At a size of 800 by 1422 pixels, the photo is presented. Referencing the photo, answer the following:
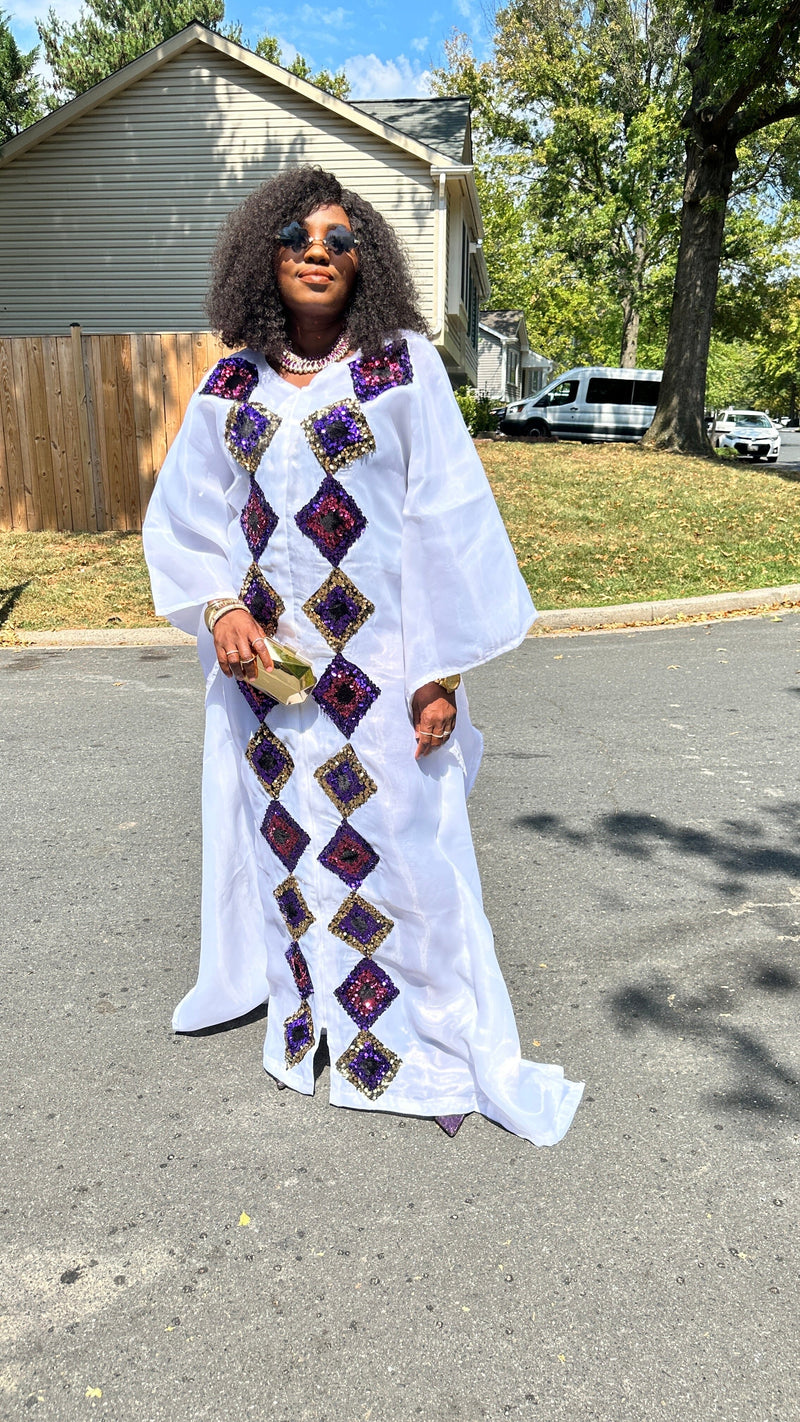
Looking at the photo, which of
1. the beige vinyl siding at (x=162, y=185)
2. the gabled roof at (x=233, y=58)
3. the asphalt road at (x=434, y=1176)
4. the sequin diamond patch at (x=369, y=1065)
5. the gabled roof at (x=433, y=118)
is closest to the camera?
the asphalt road at (x=434, y=1176)

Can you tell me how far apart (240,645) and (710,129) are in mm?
16583

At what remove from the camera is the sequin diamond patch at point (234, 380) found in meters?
2.44

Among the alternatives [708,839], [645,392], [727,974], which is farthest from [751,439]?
[727,974]

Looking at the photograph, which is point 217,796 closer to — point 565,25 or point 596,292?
point 565,25

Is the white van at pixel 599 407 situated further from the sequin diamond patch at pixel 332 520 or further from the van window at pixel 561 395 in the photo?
the sequin diamond patch at pixel 332 520

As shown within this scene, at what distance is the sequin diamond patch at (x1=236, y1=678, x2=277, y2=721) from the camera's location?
252 centimetres

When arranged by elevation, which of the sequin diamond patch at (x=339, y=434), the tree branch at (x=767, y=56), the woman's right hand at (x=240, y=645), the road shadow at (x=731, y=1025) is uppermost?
the tree branch at (x=767, y=56)

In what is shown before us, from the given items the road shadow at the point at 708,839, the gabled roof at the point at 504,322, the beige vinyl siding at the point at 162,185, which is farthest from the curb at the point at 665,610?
the gabled roof at the point at 504,322

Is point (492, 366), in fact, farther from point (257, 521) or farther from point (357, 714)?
point (357, 714)

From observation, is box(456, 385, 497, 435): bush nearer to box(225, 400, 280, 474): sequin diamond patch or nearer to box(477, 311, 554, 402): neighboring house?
box(225, 400, 280, 474): sequin diamond patch

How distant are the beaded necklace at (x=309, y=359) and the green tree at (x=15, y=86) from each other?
79.6 ft

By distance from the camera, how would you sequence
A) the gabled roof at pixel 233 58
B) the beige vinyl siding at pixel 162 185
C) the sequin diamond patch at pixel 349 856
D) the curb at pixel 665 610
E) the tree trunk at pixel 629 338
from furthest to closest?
the tree trunk at pixel 629 338
the beige vinyl siding at pixel 162 185
the gabled roof at pixel 233 58
the curb at pixel 665 610
the sequin diamond patch at pixel 349 856

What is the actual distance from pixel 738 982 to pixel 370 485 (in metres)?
1.94

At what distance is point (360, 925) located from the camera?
2557 millimetres
